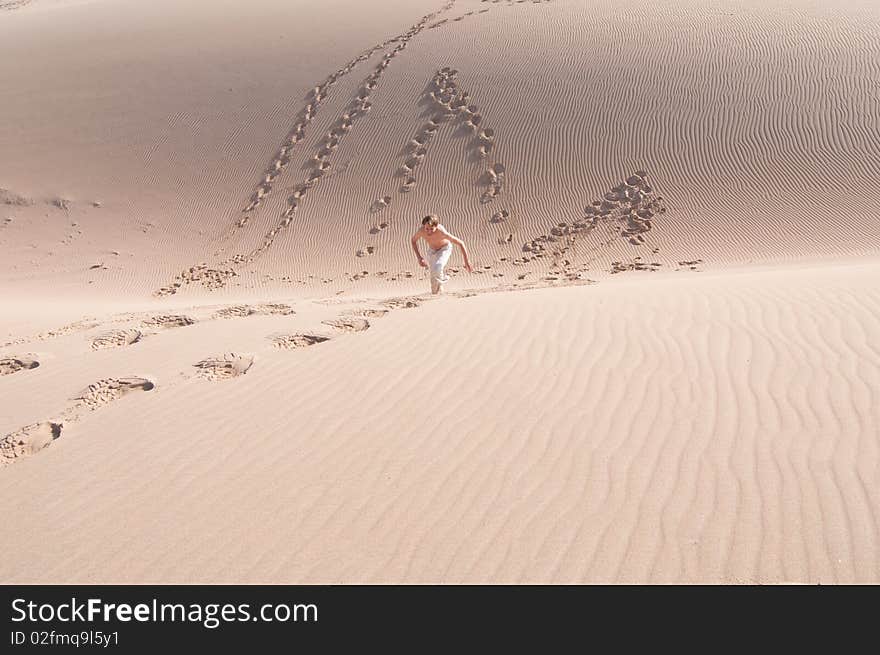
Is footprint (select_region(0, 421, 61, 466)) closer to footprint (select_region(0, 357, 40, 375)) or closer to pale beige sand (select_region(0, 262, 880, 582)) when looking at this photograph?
pale beige sand (select_region(0, 262, 880, 582))

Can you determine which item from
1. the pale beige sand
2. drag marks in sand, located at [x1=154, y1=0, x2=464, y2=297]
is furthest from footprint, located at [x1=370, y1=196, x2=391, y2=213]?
the pale beige sand

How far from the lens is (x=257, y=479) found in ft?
11.9

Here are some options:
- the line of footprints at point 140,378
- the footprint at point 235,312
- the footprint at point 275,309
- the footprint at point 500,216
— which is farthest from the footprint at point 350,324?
the footprint at point 500,216

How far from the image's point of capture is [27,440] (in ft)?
13.6

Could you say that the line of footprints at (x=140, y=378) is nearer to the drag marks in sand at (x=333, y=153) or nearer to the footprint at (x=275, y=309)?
the footprint at (x=275, y=309)

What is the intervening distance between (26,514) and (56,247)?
1615 centimetres

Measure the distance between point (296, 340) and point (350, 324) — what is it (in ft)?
2.41

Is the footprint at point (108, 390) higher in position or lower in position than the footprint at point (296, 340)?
lower

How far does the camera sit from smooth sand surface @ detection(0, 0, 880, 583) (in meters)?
3.16

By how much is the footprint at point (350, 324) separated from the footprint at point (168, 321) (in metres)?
1.92

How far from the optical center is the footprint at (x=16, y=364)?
561 cm

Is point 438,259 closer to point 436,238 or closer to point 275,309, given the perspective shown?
point 436,238

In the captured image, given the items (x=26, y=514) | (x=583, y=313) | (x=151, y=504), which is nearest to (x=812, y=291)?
(x=583, y=313)
